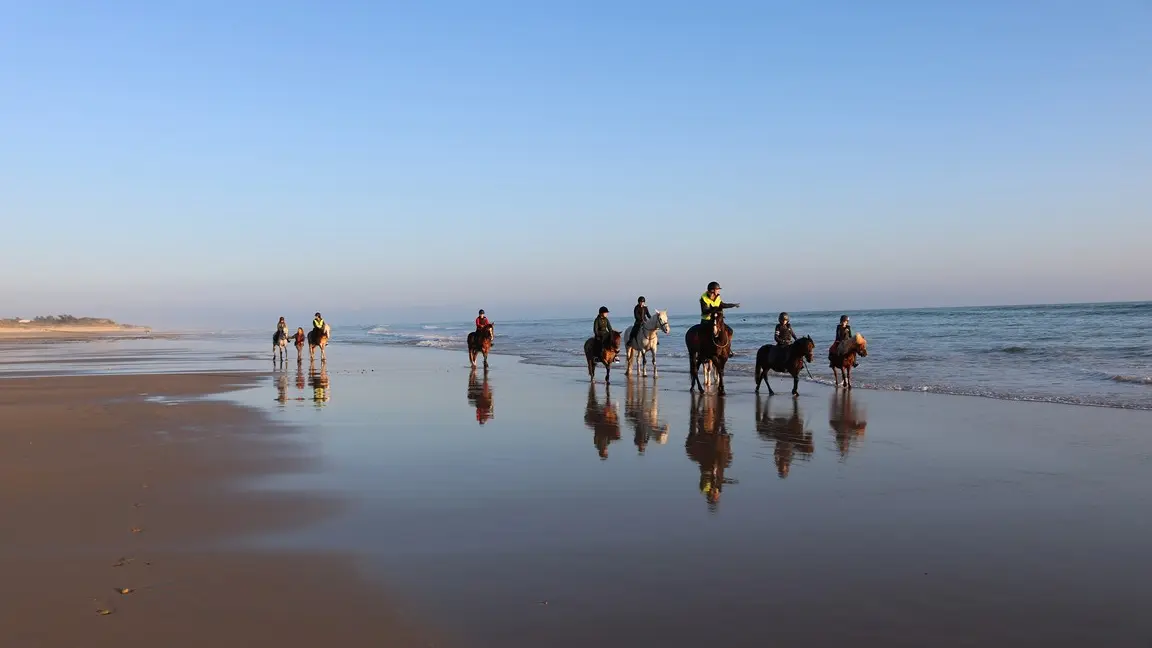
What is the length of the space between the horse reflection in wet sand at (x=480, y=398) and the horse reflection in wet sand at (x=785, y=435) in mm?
3835

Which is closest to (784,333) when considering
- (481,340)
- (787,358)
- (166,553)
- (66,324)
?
(787,358)

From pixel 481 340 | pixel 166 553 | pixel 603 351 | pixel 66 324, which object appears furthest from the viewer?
pixel 66 324

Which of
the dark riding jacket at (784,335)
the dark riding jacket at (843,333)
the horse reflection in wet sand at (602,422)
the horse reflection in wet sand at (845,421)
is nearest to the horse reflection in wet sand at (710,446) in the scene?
the horse reflection in wet sand at (602,422)

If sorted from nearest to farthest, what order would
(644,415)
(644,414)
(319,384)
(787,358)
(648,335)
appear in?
(644,415) < (644,414) < (787,358) < (319,384) < (648,335)

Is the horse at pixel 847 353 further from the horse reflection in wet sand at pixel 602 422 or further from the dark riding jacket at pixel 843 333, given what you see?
the horse reflection in wet sand at pixel 602 422

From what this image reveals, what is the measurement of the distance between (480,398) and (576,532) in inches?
371

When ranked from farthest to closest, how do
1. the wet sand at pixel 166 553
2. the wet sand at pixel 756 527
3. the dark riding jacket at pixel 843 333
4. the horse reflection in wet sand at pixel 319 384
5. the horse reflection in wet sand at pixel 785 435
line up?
the dark riding jacket at pixel 843 333 < the horse reflection in wet sand at pixel 319 384 < the horse reflection in wet sand at pixel 785 435 < the wet sand at pixel 756 527 < the wet sand at pixel 166 553

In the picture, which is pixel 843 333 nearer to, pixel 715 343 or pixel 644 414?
pixel 715 343

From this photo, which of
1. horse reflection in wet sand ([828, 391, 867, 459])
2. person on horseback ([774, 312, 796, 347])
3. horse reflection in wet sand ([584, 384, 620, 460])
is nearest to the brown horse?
person on horseback ([774, 312, 796, 347])

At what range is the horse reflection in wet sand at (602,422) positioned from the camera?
9396mm

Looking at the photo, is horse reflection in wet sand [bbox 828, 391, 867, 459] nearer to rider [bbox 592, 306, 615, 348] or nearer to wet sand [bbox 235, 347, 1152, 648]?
wet sand [bbox 235, 347, 1152, 648]

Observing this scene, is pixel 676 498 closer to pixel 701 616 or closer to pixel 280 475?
pixel 701 616

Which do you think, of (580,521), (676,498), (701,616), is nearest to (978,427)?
(676,498)

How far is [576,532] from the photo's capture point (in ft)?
17.9
